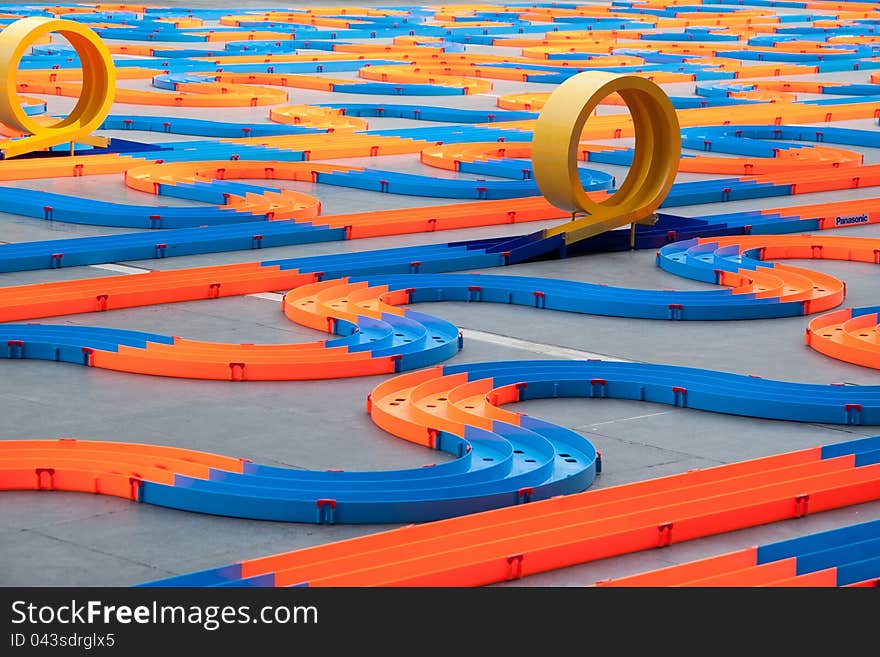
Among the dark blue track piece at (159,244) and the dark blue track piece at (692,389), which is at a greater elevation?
the dark blue track piece at (159,244)

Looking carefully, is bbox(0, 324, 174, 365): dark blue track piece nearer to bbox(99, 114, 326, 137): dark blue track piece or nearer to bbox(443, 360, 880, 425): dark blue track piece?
bbox(443, 360, 880, 425): dark blue track piece

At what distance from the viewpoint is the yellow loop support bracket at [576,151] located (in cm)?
1567

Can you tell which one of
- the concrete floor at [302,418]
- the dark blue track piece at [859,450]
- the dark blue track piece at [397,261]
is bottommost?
the concrete floor at [302,418]

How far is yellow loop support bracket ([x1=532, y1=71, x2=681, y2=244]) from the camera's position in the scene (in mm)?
15672

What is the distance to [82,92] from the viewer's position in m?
21.3

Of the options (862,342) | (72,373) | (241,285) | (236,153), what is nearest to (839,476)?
(862,342)

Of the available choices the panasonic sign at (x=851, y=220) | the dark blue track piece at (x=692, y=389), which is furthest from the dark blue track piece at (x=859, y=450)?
the panasonic sign at (x=851, y=220)

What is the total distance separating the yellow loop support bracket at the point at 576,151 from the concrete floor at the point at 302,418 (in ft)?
1.35

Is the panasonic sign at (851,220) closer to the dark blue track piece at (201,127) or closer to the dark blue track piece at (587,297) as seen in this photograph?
the dark blue track piece at (587,297)

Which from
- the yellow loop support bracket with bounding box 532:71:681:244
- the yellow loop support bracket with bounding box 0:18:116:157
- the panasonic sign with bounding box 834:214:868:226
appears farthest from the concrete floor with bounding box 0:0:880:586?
the yellow loop support bracket with bounding box 0:18:116:157

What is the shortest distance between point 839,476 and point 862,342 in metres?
3.34

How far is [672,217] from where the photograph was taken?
17.7 m

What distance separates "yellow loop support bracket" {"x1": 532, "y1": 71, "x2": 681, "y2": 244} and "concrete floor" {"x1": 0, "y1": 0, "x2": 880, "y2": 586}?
410mm
